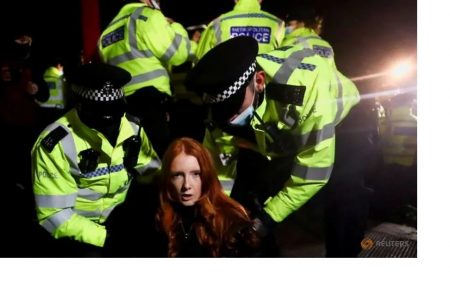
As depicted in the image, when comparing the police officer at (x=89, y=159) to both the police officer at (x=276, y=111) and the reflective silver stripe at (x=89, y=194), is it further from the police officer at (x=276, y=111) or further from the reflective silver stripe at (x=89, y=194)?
the police officer at (x=276, y=111)

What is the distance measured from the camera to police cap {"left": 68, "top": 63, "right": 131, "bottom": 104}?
1449mm

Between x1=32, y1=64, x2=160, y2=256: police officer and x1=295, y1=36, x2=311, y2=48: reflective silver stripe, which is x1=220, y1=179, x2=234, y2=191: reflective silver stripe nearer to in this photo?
x1=32, y1=64, x2=160, y2=256: police officer

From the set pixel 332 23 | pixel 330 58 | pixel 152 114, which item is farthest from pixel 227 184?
pixel 332 23

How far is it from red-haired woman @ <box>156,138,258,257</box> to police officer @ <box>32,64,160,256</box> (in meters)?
0.09

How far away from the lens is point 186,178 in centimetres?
157

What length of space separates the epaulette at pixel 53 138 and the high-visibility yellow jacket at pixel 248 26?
0.57m

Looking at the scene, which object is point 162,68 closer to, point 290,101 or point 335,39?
point 290,101

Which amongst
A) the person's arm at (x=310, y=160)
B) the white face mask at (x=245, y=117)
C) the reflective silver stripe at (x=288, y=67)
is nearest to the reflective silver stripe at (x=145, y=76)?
the white face mask at (x=245, y=117)

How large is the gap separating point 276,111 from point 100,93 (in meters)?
0.60

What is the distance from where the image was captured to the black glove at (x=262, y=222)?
1634mm

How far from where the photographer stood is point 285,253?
1.75 metres

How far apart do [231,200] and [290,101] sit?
442 millimetres

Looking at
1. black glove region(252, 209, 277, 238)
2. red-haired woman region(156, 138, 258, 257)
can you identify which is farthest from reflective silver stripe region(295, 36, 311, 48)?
black glove region(252, 209, 277, 238)
